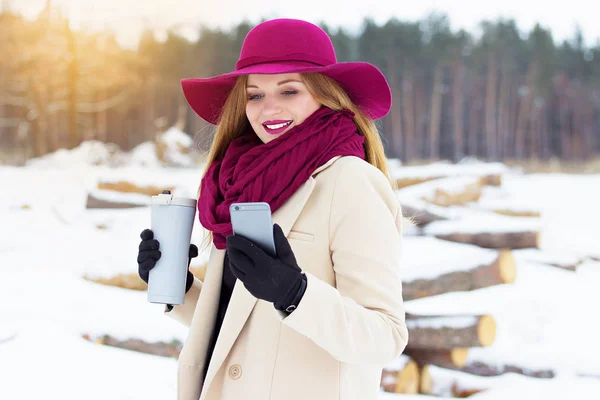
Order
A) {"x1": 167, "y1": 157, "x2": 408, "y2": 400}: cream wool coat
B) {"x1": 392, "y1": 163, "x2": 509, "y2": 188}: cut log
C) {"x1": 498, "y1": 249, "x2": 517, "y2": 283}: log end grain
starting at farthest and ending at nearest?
1. {"x1": 392, "y1": 163, "x2": 509, "y2": 188}: cut log
2. {"x1": 498, "y1": 249, "x2": 517, "y2": 283}: log end grain
3. {"x1": 167, "y1": 157, "x2": 408, "y2": 400}: cream wool coat

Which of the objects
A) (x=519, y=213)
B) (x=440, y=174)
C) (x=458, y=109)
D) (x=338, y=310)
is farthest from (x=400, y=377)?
(x=458, y=109)

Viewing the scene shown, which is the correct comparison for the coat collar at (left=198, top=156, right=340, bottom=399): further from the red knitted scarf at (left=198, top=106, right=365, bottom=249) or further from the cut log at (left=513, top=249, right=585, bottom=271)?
the cut log at (left=513, top=249, right=585, bottom=271)

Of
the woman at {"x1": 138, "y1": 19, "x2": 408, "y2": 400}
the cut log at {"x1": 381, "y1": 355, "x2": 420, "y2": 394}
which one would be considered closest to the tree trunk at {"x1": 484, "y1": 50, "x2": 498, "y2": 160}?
the cut log at {"x1": 381, "y1": 355, "x2": 420, "y2": 394}

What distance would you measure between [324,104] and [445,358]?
2.27m

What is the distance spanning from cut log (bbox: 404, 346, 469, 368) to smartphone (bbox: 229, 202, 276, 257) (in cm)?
245

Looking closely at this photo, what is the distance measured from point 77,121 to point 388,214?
214 inches

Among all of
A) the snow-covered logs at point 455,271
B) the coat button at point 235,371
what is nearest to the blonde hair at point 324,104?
the coat button at point 235,371

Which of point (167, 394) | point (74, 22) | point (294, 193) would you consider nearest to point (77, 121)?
point (74, 22)

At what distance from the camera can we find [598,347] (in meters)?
3.33

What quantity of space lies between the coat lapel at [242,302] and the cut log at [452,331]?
2.11 meters

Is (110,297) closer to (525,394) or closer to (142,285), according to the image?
(142,285)

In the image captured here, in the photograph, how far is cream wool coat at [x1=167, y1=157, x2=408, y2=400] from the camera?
2.96 ft

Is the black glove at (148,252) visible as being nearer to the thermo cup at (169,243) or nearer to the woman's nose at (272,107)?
the thermo cup at (169,243)

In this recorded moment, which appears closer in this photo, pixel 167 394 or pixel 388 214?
pixel 388 214
